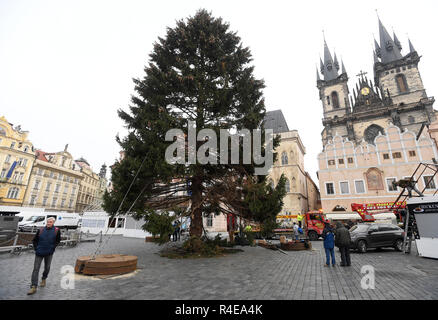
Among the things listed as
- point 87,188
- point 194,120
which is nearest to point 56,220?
point 194,120

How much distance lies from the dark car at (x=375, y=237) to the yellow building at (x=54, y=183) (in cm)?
5502

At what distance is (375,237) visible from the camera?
11.9 m

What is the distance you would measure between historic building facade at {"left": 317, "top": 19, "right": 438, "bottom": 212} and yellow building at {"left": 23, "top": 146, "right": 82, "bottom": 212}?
5535cm

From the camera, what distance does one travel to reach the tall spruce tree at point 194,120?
9352 millimetres

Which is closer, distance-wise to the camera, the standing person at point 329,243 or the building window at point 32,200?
the standing person at point 329,243

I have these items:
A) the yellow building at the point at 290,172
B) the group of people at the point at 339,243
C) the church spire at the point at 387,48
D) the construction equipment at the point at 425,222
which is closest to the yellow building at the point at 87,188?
the yellow building at the point at 290,172

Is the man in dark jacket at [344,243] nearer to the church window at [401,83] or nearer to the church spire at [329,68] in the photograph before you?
the church window at [401,83]

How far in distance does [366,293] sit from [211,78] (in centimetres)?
1123

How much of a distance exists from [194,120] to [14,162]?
43923mm

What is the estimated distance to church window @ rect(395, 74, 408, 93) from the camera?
51.8 m

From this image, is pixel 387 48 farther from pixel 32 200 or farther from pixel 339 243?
pixel 32 200
